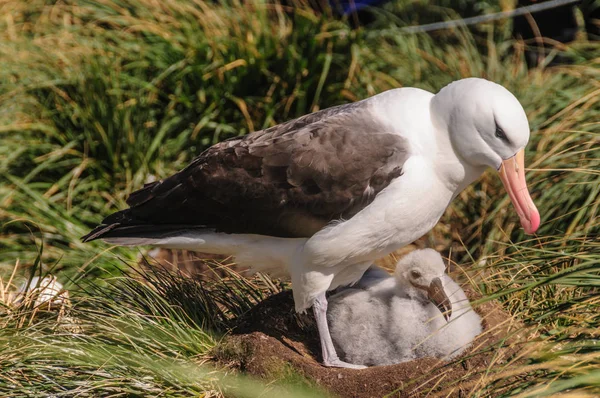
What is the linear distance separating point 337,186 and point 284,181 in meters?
0.25

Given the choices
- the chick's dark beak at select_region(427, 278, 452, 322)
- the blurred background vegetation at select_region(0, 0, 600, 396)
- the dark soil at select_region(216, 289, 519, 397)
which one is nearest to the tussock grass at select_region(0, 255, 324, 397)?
the dark soil at select_region(216, 289, 519, 397)

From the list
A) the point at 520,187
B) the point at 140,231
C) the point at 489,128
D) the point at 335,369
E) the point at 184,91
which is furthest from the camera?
the point at 184,91

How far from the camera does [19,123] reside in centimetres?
663

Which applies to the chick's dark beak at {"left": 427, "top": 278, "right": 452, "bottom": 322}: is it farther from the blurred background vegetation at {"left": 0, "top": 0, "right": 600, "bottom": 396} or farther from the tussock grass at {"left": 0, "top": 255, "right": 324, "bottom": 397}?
the blurred background vegetation at {"left": 0, "top": 0, "right": 600, "bottom": 396}

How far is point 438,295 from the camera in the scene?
3.97 meters

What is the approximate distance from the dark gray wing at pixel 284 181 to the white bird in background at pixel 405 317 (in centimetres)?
48

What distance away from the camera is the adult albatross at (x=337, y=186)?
12.4ft

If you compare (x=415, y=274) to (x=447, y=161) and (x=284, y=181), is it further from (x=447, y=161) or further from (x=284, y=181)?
(x=284, y=181)

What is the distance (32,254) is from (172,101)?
5.06 ft

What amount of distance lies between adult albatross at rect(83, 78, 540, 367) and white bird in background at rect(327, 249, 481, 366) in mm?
139

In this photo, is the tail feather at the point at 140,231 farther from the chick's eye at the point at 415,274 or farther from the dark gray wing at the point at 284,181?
the chick's eye at the point at 415,274

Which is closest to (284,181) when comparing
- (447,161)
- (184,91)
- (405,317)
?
(447,161)

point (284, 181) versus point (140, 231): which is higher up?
point (284, 181)

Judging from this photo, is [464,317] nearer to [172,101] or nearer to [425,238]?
[425,238]
